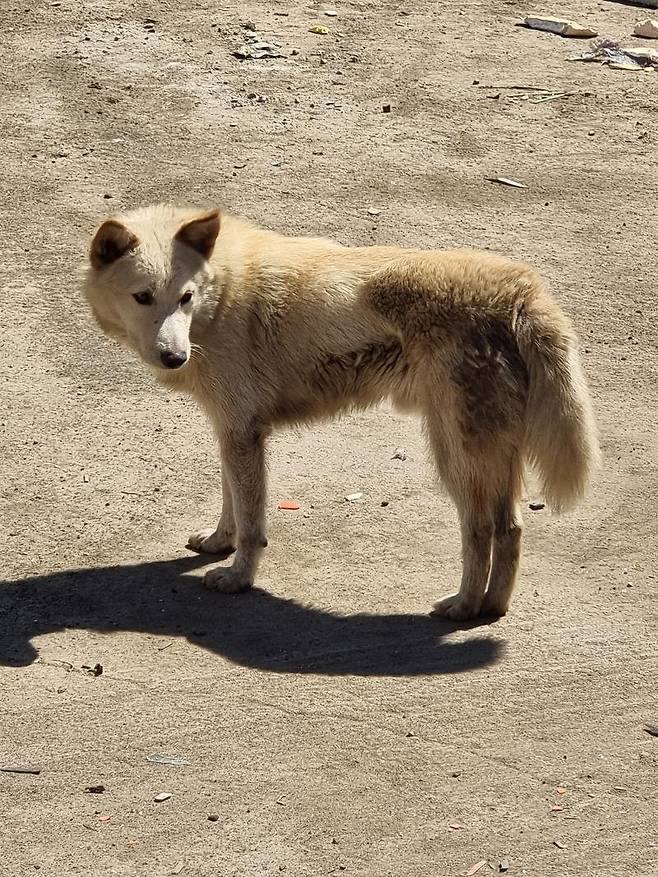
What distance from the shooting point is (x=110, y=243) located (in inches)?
254

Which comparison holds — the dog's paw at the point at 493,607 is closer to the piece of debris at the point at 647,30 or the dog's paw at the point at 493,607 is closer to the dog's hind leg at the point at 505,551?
the dog's hind leg at the point at 505,551

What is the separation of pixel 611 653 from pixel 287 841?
2.00 m

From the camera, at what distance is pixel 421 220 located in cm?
1062

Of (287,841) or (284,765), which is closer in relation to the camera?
(287,841)

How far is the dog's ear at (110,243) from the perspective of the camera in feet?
20.9

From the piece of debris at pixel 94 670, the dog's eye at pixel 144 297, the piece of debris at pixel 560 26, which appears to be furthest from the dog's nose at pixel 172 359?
the piece of debris at pixel 560 26

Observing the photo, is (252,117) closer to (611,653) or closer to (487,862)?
(611,653)

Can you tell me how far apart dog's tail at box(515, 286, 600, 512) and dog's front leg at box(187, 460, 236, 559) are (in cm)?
172

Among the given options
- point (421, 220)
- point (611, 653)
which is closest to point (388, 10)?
point (421, 220)

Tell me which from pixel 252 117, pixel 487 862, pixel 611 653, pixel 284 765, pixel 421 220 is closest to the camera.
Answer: pixel 487 862

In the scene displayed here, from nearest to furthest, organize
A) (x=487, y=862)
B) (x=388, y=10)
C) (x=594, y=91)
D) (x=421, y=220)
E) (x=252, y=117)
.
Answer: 1. (x=487, y=862)
2. (x=421, y=220)
3. (x=252, y=117)
4. (x=594, y=91)
5. (x=388, y=10)

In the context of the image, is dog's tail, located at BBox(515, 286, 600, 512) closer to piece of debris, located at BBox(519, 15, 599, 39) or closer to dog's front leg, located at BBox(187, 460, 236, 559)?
dog's front leg, located at BBox(187, 460, 236, 559)

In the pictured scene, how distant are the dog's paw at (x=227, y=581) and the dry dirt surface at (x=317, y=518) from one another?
0.26 ft

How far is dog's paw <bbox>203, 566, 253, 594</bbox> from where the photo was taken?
270 inches
